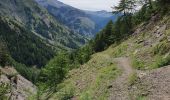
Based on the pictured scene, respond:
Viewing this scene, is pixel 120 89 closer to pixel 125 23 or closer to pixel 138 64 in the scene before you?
pixel 138 64

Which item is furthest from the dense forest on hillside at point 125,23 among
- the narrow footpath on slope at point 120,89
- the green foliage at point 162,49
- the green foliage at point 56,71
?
the narrow footpath on slope at point 120,89

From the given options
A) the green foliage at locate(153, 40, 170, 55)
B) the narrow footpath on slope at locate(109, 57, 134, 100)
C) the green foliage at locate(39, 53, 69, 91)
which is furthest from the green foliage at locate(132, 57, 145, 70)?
the green foliage at locate(39, 53, 69, 91)

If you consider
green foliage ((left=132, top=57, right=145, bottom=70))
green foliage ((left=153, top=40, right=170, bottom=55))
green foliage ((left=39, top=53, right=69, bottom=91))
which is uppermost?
green foliage ((left=153, top=40, right=170, bottom=55))

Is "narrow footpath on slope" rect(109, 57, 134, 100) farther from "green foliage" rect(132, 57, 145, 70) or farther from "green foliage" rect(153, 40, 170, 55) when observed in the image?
"green foliage" rect(153, 40, 170, 55)

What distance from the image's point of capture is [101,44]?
117125 mm

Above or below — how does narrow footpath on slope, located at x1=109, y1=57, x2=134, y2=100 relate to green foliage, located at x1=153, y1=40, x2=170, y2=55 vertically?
below

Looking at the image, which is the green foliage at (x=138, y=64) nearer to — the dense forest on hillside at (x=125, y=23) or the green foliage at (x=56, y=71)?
the green foliage at (x=56, y=71)

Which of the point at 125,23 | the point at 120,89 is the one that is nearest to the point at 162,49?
the point at 120,89

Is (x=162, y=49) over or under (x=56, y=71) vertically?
over

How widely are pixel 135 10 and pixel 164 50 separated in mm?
60008

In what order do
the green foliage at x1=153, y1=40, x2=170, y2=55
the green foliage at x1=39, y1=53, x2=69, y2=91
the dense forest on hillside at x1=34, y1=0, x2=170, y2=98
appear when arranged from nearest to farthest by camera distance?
1. the green foliage at x1=153, y1=40, x2=170, y2=55
2. the green foliage at x1=39, y1=53, x2=69, y2=91
3. the dense forest on hillside at x1=34, y1=0, x2=170, y2=98

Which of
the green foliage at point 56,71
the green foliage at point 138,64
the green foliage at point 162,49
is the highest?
the green foliage at point 162,49

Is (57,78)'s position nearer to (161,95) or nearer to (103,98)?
(103,98)

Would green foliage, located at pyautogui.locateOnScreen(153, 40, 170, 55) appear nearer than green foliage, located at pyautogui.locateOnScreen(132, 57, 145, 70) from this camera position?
No
